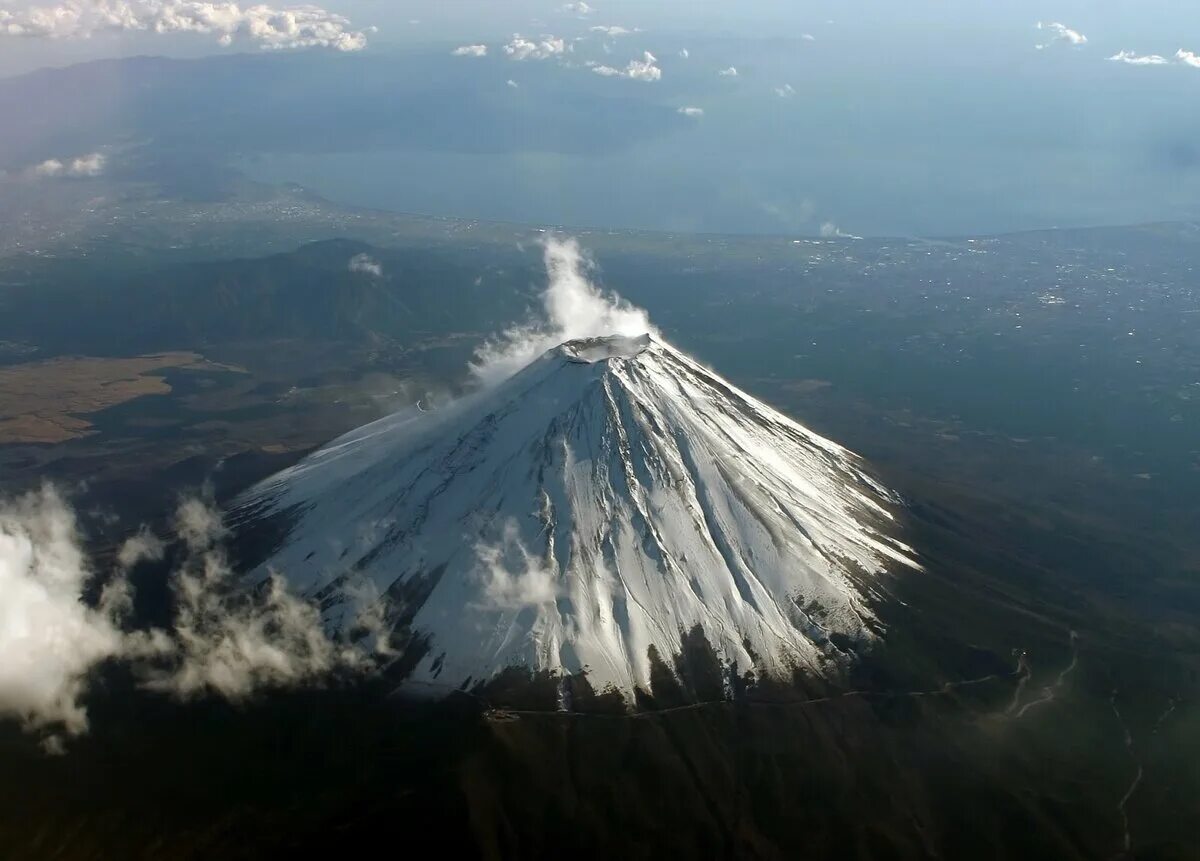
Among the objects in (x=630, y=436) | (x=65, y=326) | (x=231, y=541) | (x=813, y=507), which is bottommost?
(x=65, y=326)

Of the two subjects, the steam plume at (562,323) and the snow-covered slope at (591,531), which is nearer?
→ the snow-covered slope at (591,531)

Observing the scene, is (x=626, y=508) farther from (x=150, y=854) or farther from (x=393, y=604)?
(x=150, y=854)

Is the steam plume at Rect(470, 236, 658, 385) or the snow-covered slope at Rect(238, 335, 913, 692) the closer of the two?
the snow-covered slope at Rect(238, 335, 913, 692)

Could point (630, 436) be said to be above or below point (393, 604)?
above

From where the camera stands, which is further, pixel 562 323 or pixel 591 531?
pixel 562 323

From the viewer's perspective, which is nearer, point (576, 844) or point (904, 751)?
point (576, 844)

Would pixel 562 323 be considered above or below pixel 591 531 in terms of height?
below

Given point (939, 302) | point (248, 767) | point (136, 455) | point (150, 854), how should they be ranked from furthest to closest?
point (939, 302) → point (136, 455) → point (248, 767) → point (150, 854)

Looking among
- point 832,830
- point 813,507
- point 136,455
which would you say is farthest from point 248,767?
point 136,455
